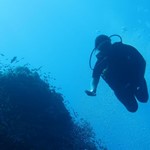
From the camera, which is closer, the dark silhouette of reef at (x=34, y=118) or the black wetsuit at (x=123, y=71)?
the black wetsuit at (x=123, y=71)

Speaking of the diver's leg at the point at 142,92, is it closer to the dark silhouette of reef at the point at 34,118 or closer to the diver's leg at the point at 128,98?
the diver's leg at the point at 128,98

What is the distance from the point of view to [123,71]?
8.42 meters

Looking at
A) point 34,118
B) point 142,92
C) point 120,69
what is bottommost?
point 142,92

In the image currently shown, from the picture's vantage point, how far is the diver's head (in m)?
8.52

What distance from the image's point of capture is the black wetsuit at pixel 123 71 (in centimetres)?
845

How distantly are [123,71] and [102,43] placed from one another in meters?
0.93

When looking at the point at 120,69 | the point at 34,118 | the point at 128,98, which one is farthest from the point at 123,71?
the point at 34,118

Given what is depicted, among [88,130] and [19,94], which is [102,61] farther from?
[88,130]

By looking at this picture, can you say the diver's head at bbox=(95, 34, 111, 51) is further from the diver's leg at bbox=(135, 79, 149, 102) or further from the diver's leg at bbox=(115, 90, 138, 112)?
the diver's leg at bbox=(135, 79, 149, 102)

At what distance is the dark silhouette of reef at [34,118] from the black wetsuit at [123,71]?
4835 mm

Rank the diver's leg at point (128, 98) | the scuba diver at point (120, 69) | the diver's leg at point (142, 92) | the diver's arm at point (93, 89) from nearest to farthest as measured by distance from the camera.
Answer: the diver's arm at point (93, 89)
the scuba diver at point (120, 69)
the diver's leg at point (128, 98)
the diver's leg at point (142, 92)

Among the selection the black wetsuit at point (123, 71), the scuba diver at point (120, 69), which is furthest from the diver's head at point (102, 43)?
the black wetsuit at point (123, 71)

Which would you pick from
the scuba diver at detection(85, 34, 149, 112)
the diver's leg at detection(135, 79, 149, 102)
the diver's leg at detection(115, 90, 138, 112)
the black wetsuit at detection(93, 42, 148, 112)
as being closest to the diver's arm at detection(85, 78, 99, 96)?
the scuba diver at detection(85, 34, 149, 112)

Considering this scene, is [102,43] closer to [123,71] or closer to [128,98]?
[123,71]
